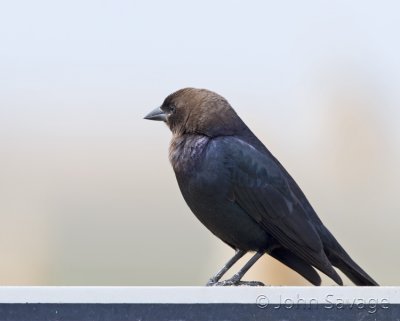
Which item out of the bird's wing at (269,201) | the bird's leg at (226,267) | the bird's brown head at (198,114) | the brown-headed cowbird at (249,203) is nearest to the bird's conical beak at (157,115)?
the bird's brown head at (198,114)

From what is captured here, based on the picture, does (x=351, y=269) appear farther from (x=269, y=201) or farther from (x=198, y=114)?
(x=198, y=114)

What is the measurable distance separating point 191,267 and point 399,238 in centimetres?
273

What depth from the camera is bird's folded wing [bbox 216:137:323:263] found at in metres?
4.23

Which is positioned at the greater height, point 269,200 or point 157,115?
point 157,115

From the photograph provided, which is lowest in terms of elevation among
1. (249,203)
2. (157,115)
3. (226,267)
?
(226,267)

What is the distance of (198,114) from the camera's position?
452 centimetres

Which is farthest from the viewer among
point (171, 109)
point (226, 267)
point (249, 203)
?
point (171, 109)

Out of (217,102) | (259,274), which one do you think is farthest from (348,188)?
(217,102)

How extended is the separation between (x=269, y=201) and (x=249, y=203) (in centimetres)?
7

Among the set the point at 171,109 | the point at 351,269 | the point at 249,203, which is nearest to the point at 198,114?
the point at 171,109

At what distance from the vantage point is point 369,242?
15.9 metres

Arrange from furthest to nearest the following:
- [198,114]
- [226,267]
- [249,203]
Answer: [198,114] < [226,267] < [249,203]

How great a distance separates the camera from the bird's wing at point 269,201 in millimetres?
4227

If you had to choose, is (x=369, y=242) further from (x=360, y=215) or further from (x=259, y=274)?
(x=259, y=274)
